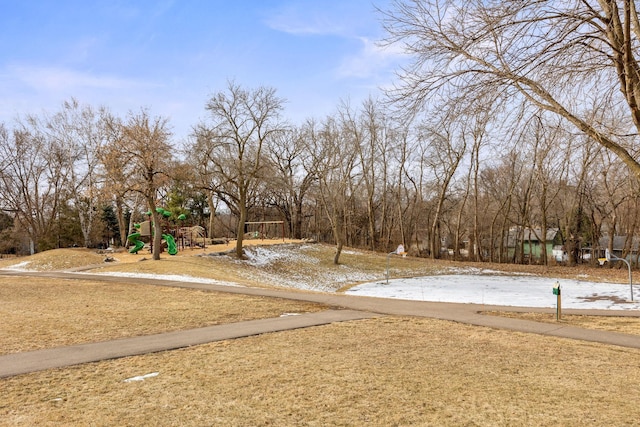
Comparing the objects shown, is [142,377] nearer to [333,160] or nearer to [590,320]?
[590,320]

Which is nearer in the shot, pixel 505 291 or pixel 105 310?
pixel 105 310

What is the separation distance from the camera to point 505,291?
21812 mm

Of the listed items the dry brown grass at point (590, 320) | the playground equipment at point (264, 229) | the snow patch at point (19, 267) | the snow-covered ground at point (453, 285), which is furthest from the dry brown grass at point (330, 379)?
the playground equipment at point (264, 229)

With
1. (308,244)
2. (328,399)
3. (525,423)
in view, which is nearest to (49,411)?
(328,399)

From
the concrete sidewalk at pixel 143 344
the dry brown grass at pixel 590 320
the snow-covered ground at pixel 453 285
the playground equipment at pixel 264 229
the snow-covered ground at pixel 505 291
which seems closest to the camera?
the concrete sidewalk at pixel 143 344

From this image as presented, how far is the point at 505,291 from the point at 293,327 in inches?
638

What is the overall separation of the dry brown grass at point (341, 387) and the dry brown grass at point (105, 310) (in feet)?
6.58

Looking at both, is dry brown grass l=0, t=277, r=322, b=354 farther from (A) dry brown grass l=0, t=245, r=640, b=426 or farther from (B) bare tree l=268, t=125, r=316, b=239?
(B) bare tree l=268, t=125, r=316, b=239

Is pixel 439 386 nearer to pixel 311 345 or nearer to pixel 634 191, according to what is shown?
pixel 311 345

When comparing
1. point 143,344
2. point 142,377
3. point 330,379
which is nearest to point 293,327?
point 143,344

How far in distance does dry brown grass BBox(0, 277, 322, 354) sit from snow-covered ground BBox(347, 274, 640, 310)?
915cm

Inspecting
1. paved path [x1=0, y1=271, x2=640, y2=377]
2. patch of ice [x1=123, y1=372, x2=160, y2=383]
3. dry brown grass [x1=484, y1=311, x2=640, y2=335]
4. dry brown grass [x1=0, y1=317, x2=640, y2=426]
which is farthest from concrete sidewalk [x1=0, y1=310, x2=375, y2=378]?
dry brown grass [x1=484, y1=311, x2=640, y2=335]

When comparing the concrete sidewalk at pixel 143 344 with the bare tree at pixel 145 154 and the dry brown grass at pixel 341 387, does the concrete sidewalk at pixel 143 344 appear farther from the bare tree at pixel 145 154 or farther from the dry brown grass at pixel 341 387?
the bare tree at pixel 145 154

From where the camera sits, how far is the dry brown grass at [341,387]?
4.30 meters
